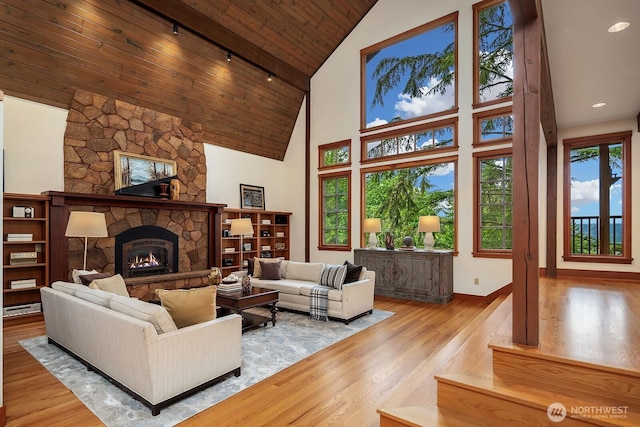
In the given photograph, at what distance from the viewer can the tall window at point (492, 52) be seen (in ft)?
18.7

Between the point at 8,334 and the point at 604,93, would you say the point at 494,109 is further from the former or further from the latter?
the point at 8,334

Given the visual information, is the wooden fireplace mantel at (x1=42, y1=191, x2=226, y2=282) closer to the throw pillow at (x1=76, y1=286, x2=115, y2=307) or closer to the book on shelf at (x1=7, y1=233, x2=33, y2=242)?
the book on shelf at (x1=7, y1=233, x2=33, y2=242)

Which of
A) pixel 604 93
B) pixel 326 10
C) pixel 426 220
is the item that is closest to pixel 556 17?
pixel 604 93

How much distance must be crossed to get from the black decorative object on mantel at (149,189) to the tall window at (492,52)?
5.64 meters

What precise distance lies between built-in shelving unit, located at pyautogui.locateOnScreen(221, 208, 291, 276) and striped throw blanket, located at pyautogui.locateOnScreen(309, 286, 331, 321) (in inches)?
100.0

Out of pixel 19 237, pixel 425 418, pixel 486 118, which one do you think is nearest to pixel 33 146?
pixel 19 237

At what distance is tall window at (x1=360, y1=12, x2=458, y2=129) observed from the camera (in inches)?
247

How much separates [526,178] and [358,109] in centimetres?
566

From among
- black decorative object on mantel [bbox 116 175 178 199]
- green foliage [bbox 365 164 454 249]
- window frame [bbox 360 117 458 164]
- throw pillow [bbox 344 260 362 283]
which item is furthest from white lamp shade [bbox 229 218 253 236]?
window frame [bbox 360 117 458 164]

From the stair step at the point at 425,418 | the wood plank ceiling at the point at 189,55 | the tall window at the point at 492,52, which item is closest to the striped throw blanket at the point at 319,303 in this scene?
the stair step at the point at 425,418

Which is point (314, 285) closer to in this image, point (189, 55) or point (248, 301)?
point (248, 301)

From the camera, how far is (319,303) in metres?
4.58

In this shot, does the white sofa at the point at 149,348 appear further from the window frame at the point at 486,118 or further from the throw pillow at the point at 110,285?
the window frame at the point at 486,118

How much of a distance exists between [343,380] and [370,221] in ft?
12.5
